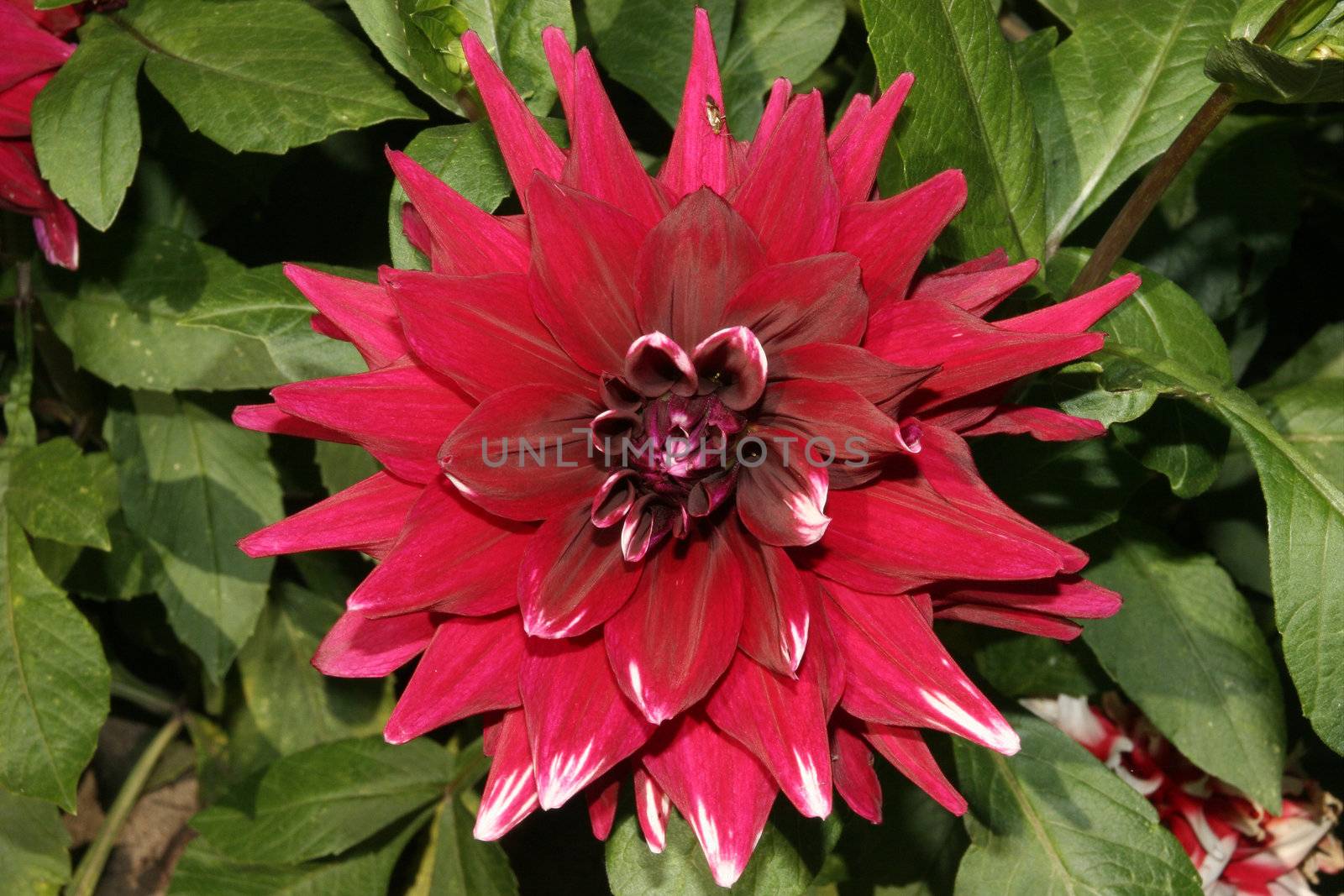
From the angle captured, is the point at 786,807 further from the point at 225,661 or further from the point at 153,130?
the point at 153,130

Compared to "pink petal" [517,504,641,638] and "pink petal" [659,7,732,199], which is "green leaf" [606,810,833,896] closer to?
"pink petal" [517,504,641,638]

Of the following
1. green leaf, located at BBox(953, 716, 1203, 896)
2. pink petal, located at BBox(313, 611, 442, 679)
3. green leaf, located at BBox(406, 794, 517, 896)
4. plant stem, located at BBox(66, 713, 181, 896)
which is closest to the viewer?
pink petal, located at BBox(313, 611, 442, 679)

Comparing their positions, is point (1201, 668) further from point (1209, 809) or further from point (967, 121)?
point (967, 121)

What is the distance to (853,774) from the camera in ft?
1.90

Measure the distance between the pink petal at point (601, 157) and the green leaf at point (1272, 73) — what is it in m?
0.28

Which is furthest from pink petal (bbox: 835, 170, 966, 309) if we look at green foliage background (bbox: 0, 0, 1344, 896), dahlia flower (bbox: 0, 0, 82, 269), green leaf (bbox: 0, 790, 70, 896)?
green leaf (bbox: 0, 790, 70, 896)

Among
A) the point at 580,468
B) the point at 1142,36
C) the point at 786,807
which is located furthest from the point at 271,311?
the point at 1142,36

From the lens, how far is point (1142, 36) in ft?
2.58

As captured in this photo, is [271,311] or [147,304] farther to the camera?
[147,304]

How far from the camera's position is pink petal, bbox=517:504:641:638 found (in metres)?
0.51

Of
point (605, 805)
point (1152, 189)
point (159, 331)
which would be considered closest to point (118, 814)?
point (159, 331)

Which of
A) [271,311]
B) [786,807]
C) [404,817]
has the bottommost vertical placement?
[404,817]

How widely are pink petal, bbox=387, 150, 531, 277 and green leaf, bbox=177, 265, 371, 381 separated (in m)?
0.24

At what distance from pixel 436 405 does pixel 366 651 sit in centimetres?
14
